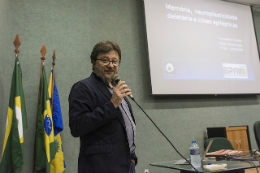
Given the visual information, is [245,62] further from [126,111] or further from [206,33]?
[126,111]

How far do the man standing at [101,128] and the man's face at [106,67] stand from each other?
0.06m

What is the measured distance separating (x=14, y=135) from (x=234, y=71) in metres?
3.60

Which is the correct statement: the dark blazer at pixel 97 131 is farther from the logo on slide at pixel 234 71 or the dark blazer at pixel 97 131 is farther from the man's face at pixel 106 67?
the logo on slide at pixel 234 71

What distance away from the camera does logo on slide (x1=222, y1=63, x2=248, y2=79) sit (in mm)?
4176

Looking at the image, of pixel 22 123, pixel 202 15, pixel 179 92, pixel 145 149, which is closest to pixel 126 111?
pixel 22 123

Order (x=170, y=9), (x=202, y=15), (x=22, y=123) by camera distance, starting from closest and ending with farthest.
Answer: (x=22, y=123) → (x=170, y=9) → (x=202, y=15)

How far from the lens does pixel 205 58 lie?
4.05 meters

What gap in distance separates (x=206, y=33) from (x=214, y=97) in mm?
1109

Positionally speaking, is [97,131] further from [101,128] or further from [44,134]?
[44,134]

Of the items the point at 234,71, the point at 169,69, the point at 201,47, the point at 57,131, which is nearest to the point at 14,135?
the point at 57,131

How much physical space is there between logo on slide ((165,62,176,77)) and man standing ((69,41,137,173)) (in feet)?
7.83

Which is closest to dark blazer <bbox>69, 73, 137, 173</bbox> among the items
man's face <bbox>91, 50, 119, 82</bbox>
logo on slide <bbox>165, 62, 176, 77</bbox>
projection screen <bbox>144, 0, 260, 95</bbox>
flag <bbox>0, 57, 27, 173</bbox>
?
man's face <bbox>91, 50, 119, 82</bbox>

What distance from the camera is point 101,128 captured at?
1306 millimetres

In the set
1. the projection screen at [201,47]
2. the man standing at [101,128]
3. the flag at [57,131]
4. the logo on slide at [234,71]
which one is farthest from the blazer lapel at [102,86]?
the logo on slide at [234,71]
